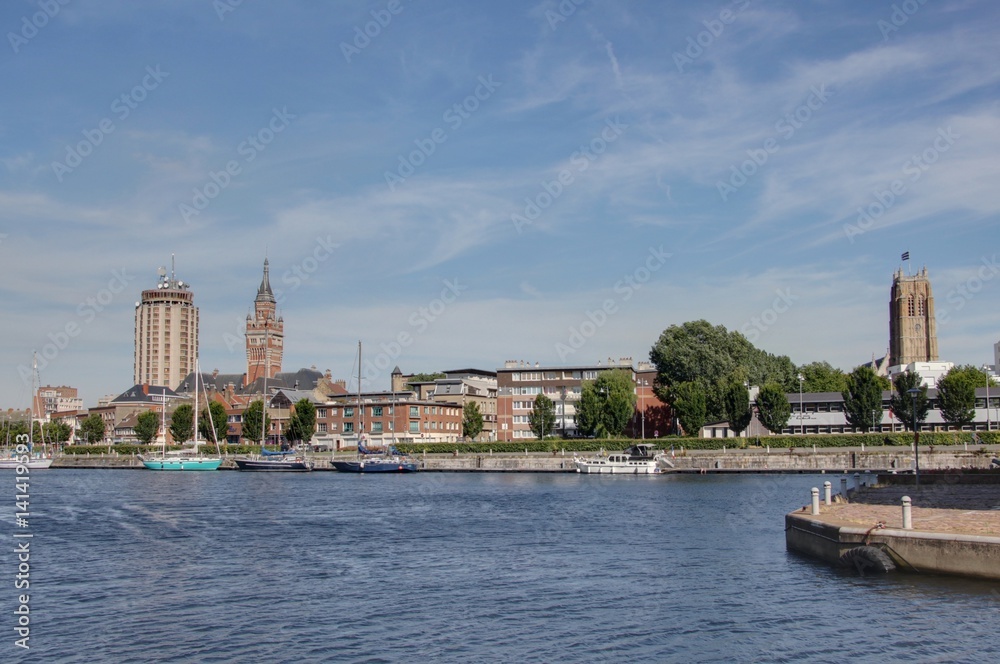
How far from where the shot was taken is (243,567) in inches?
1555

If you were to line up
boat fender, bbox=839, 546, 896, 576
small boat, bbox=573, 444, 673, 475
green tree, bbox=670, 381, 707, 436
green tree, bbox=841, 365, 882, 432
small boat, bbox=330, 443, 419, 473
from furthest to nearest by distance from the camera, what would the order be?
green tree, bbox=670, 381, 707, 436 < green tree, bbox=841, 365, 882, 432 < small boat, bbox=330, 443, 419, 473 < small boat, bbox=573, 444, 673, 475 < boat fender, bbox=839, 546, 896, 576

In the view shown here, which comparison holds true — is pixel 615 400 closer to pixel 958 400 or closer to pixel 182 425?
pixel 958 400

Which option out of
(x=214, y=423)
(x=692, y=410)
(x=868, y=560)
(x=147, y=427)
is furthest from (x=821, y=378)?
(x=868, y=560)

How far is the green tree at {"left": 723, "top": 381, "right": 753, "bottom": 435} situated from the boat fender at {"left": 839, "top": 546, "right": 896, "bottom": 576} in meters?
93.9

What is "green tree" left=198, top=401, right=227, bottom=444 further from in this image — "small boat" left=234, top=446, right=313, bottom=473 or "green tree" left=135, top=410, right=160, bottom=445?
"small boat" left=234, top=446, right=313, bottom=473

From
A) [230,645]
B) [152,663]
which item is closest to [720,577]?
[230,645]

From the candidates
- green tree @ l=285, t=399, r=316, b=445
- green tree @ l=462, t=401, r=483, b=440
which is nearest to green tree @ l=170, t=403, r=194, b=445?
green tree @ l=285, t=399, r=316, b=445

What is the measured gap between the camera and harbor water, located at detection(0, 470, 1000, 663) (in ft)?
84.3

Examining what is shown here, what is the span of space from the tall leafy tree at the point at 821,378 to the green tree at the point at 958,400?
32345mm

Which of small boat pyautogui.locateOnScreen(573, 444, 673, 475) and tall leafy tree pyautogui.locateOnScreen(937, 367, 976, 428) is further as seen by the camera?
tall leafy tree pyautogui.locateOnScreen(937, 367, 976, 428)

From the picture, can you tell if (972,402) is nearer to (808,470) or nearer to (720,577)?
(808,470)

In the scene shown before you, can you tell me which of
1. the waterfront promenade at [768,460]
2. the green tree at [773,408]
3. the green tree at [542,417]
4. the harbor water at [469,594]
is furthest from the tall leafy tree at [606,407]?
the harbor water at [469,594]

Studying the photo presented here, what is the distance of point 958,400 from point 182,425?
124 m

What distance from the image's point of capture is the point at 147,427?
182 m
